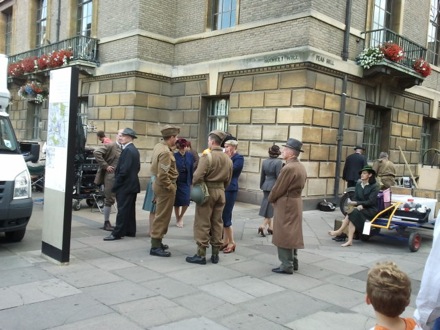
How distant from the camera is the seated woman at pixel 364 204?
26.7 feet

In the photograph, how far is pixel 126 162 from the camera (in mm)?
7559

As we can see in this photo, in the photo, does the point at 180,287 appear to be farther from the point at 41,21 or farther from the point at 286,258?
the point at 41,21

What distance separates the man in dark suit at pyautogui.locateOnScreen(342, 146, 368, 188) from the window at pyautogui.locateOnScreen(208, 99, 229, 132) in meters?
4.07

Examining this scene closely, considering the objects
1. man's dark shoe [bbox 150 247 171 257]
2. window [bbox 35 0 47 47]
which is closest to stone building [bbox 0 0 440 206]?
window [bbox 35 0 47 47]

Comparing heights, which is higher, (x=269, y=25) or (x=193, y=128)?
(x=269, y=25)

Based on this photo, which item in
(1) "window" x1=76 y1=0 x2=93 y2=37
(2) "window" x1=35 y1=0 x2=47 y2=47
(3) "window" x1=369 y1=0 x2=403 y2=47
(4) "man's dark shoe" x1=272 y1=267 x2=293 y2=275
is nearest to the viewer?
(4) "man's dark shoe" x1=272 y1=267 x2=293 y2=275

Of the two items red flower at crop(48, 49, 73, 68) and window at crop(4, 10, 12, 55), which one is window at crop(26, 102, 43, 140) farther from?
red flower at crop(48, 49, 73, 68)

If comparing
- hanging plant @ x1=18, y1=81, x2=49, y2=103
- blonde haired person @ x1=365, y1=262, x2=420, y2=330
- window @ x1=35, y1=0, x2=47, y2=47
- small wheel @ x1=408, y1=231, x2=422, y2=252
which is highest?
window @ x1=35, y1=0, x2=47, y2=47

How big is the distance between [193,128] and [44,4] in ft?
42.3

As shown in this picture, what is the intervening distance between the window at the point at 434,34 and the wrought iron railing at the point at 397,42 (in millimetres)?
2735

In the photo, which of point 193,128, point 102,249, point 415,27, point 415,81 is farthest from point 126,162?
point 415,27

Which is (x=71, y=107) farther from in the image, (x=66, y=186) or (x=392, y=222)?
(x=392, y=222)

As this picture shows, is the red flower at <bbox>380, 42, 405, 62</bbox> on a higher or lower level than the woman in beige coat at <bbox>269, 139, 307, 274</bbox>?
higher

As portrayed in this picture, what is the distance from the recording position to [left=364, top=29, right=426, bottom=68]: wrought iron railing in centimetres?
1416
